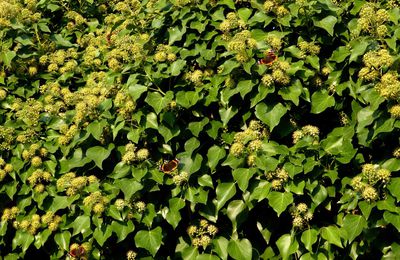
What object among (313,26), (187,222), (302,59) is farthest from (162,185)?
(313,26)

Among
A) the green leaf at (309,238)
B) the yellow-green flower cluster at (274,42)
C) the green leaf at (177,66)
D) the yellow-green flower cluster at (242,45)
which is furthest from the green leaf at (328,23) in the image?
the green leaf at (309,238)

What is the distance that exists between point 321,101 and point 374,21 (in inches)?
22.0

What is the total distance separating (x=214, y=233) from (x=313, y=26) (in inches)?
57.6

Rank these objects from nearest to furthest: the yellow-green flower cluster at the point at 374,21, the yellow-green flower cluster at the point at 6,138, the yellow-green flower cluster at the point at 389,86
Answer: the yellow-green flower cluster at the point at 389,86 → the yellow-green flower cluster at the point at 374,21 → the yellow-green flower cluster at the point at 6,138

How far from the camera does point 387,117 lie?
3.19 m

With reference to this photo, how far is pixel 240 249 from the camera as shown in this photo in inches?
140

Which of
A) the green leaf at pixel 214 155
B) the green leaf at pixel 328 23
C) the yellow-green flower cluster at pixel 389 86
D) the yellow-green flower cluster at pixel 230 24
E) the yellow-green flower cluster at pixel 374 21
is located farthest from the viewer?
the yellow-green flower cluster at pixel 230 24

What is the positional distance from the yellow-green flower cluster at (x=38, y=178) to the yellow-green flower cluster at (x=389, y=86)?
211cm

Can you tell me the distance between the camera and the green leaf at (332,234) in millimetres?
3332

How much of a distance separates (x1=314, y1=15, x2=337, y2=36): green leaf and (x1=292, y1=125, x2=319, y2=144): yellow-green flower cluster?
23.8 inches

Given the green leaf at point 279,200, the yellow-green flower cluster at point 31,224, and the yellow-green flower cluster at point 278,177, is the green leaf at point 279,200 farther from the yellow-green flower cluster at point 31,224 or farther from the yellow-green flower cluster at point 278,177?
the yellow-green flower cluster at point 31,224

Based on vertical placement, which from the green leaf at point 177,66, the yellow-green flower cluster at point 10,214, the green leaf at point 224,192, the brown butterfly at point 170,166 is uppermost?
the green leaf at point 177,66

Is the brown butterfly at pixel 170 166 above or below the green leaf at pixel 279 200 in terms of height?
below

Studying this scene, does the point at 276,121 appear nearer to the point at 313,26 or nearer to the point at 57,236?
the point at 313,26
